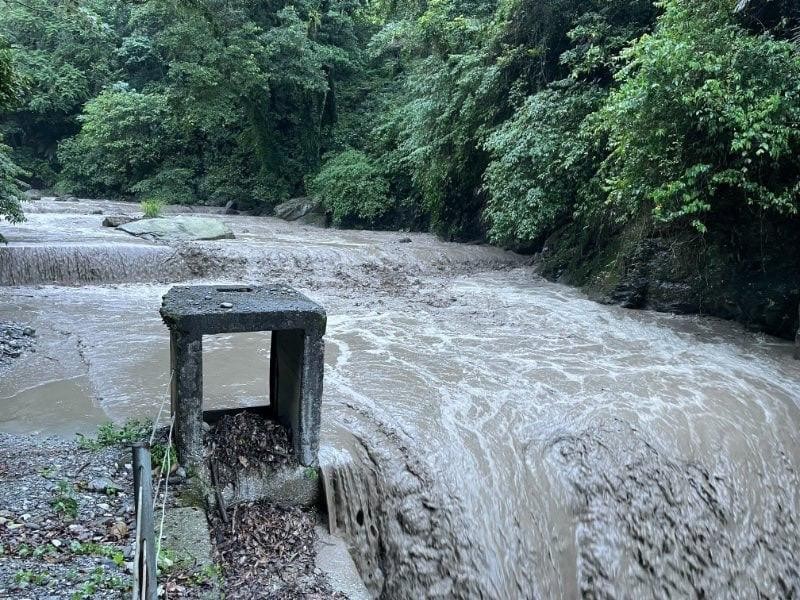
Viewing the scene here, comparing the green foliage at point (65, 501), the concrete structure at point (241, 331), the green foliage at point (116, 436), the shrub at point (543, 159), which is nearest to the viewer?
the green foliage at point (65, 501)

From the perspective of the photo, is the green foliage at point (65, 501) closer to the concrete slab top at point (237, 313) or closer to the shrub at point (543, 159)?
the concrete slab top at point (237, 313)

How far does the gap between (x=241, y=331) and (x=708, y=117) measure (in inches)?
235

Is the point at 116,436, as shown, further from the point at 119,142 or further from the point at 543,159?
the point at 119,142

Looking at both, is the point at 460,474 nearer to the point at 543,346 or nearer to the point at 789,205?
the point at 543,346

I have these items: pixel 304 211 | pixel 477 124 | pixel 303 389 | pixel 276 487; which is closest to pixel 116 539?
pixel 276 487

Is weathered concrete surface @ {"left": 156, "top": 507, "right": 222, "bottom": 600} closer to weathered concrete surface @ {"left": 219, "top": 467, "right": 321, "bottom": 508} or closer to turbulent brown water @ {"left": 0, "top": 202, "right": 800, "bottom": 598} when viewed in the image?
weathered concrete surface @ {"left": 219, "top": 467, "right": 321, "bottom": 508}

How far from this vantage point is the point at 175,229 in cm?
1318

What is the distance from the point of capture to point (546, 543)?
4574 millimetres

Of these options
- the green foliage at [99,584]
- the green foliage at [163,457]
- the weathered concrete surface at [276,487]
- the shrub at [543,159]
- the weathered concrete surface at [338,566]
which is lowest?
the weathered concrete surface at [338,566]

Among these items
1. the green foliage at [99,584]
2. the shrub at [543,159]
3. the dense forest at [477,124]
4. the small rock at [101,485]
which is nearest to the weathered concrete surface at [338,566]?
the green foliage at [99,584]

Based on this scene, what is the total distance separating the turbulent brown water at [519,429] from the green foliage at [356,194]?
998 centimetres

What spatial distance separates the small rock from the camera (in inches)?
145

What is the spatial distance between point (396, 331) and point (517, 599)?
4.62 m

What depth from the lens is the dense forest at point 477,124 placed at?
764 cm
